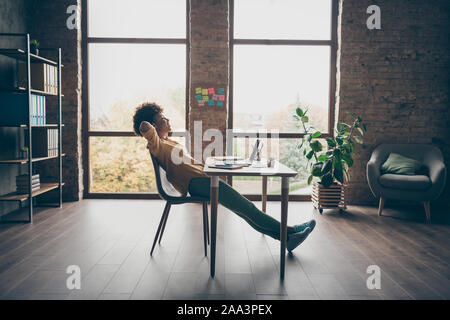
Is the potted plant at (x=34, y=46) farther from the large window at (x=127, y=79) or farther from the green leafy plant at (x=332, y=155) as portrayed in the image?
the green leafy plant at (x=332, y=155)

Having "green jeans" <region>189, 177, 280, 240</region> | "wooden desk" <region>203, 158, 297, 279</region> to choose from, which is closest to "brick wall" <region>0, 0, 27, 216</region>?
"green jeans" <region>189, 177, 280, 240</region>

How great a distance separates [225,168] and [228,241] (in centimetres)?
110

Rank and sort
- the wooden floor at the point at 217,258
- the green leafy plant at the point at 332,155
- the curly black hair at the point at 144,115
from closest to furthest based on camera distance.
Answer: the wooden floor at the point at 217,258 → the curly black hair at the point at 144,115 → the green leafy plant at the point at 332,155

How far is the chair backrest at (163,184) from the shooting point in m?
3.01

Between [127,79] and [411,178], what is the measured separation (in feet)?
13.1

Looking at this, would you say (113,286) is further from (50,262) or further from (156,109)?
(156,109)

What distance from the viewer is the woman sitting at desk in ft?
9.45

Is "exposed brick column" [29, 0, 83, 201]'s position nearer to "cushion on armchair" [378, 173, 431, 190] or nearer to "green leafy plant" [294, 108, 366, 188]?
"green leafy plant" [294, 108, 366, 188]

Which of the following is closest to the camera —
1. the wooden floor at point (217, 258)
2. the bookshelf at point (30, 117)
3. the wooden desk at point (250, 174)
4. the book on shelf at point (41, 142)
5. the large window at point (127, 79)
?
the wooden floor at point (217, 258)

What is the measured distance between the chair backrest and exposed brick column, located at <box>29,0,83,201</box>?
105 inches

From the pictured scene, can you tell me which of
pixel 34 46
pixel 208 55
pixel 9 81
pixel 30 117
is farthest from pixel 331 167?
pixel 9 81

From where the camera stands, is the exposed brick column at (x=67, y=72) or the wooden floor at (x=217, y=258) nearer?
the wooden floor at (x=217, y=258)

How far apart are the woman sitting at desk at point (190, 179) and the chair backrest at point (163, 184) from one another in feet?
0.15

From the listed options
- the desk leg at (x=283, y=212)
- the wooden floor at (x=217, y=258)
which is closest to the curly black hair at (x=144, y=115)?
the wooden floor at (x=217, y=258)
